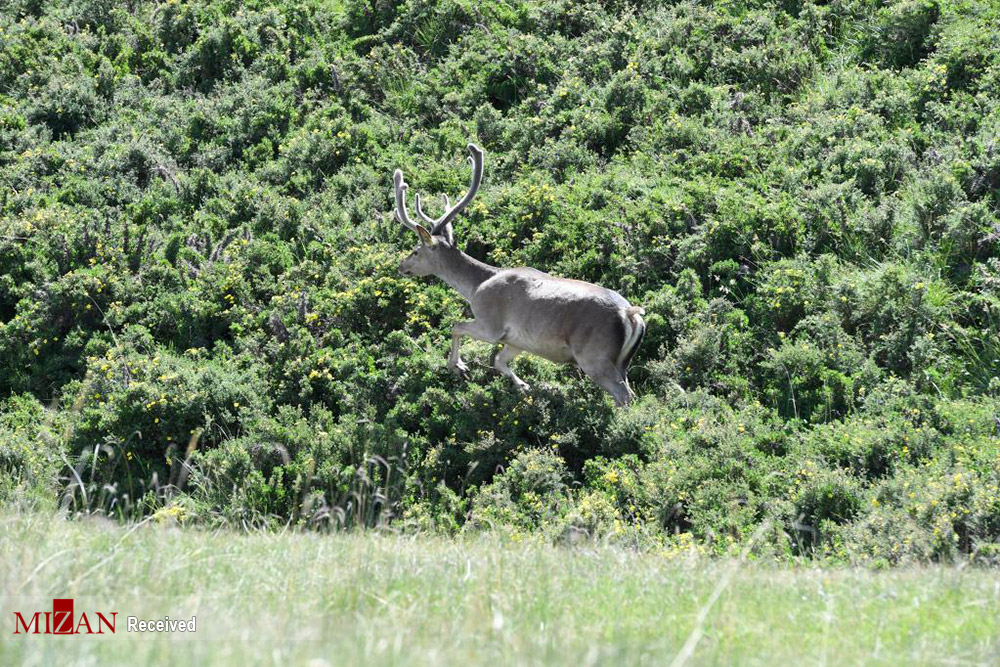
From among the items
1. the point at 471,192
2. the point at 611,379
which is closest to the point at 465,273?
the point at 471,192

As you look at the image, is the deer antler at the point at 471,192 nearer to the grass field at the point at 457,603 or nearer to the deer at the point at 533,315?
the deer at the point at 533,315

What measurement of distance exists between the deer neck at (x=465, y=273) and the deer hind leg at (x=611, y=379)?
196 centimetres

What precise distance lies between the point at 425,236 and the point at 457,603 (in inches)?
302

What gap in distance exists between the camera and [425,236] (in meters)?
13.0

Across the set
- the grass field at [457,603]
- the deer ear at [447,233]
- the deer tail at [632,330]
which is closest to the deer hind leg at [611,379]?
the deer tail at [632,330]

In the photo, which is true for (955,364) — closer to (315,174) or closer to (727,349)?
(727,349)

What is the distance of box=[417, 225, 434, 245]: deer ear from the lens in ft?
42.5

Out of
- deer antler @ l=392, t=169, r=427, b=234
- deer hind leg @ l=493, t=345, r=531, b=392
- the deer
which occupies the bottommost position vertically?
deer hind leg @ l=493, t=345, r=531, b=392

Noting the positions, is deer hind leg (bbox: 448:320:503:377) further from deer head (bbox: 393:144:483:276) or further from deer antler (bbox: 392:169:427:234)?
deer antler (bbox: 392:169:427:234)

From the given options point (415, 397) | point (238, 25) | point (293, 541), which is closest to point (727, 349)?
point (415, 397)

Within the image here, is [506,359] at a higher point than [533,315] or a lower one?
lower

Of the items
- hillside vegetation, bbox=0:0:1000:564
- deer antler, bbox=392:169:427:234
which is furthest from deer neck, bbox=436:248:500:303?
hillside vegetation, bbox=0:0:1000:564

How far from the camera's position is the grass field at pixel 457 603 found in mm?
4789

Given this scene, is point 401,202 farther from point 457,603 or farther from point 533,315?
point 457,603
